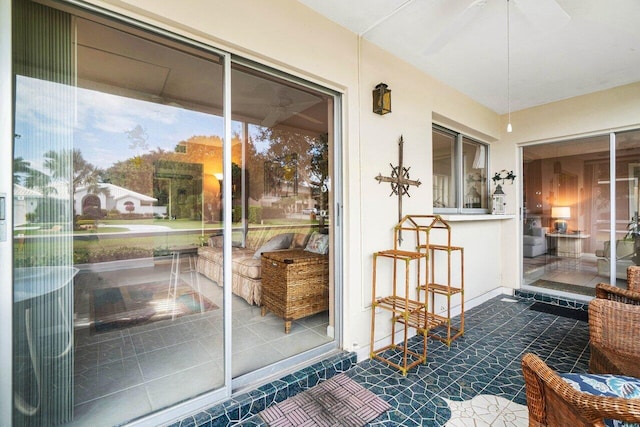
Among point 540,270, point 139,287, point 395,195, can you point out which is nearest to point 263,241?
point 139,287

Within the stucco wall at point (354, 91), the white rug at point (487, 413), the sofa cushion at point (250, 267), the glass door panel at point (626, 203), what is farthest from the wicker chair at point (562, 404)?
the glass door panel at point (626, 203)

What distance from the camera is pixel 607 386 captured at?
115 centimetres

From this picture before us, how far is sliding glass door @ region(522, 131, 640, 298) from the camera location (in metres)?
3.52

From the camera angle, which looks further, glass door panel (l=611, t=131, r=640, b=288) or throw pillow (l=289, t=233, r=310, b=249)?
glass door panel (l=611, t=131, r=640, b=288)

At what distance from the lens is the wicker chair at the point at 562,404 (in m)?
0.81

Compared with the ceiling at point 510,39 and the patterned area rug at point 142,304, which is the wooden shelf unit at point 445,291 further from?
the patterned area rug at point 142,304

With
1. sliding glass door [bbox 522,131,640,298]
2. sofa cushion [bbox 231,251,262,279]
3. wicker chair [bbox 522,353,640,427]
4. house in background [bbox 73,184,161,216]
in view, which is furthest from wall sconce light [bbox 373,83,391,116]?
sliding glass door [bbox 522,131,640,298]

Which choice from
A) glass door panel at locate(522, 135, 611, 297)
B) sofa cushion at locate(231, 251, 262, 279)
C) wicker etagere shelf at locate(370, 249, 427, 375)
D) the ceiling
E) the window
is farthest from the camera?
glass door panel at locate(522, 135, 611, 297)

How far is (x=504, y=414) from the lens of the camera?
1.79 metres

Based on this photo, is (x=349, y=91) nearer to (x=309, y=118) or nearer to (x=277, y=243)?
(x=309, y=118)

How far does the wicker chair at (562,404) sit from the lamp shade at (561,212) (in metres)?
4.00

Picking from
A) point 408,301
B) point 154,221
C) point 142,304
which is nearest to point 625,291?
point 408,301

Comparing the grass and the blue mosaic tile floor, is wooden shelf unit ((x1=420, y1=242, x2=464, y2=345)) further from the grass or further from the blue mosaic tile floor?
the grass

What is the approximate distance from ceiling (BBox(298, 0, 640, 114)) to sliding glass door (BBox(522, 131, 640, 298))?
0.83m
